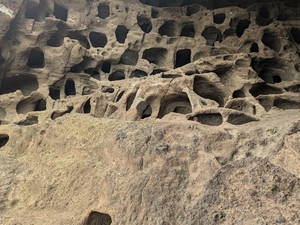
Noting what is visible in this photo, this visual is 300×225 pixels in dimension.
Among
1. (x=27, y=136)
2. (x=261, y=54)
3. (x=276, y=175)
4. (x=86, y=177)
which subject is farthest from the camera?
(x=261, y=54)

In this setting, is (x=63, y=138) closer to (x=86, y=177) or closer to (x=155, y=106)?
(x=86, y=177)

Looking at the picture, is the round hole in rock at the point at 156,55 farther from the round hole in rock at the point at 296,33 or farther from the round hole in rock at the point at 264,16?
the round hole in rock at the point at 296,33

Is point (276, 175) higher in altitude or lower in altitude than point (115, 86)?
higher

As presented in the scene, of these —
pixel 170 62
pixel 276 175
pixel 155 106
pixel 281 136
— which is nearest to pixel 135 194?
pixel 276 175

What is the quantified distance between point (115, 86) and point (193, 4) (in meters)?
8.55

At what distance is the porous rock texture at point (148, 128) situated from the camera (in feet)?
11.1

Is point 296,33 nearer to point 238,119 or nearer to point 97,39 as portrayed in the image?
point 238,119

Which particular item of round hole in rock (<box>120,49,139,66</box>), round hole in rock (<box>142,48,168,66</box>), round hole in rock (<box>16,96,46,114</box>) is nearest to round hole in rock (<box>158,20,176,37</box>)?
round hole in rock (<box>142,48,168,66</box>)

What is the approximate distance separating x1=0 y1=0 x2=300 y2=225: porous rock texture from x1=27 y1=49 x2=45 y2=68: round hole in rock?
0.22 feet

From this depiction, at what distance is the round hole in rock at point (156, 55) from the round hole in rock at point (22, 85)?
501 centimetres

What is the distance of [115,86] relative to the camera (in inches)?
427

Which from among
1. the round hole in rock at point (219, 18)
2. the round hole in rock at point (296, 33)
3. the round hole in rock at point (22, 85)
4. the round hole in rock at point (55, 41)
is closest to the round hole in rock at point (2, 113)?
the round hole in rock at point (22, 85)

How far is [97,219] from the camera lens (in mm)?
4004

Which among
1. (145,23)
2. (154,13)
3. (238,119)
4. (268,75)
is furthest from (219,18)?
(238,119)
